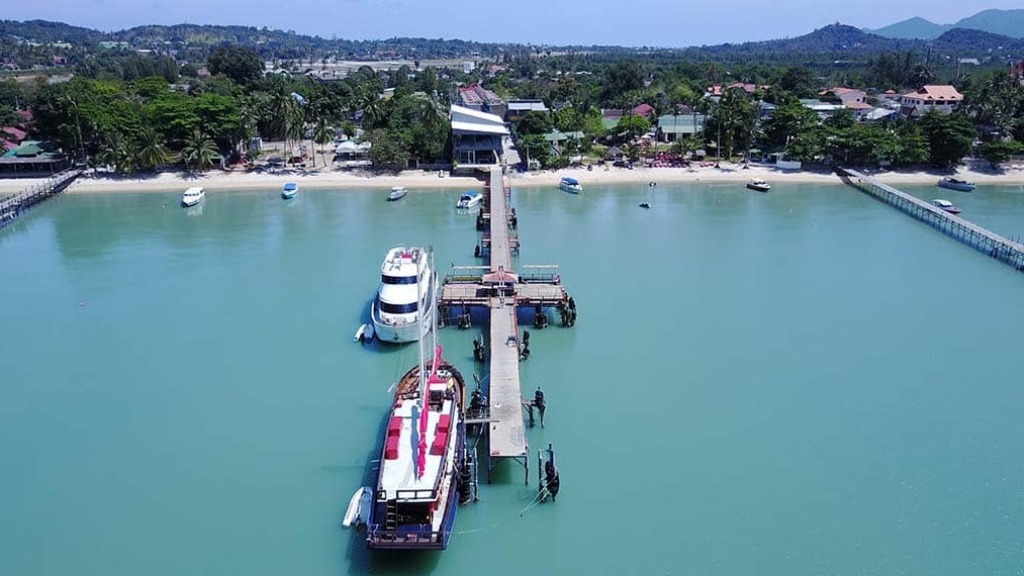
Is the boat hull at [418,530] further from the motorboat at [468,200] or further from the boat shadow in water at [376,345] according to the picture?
the motorboat at [468,200]

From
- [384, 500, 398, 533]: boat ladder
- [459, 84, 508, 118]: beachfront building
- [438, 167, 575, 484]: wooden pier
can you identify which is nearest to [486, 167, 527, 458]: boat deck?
[438, 167, 575, 484]: wooden pier

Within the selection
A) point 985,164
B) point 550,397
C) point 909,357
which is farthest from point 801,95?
point 550,397

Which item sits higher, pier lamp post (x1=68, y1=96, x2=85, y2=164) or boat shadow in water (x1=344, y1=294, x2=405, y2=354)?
pier lamp post (x1=68, y1=96, x2=85, y2=164)

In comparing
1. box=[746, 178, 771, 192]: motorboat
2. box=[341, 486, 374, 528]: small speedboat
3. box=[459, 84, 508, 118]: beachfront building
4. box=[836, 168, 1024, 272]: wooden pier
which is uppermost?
box=[459, 84, 508, 118]: beachfront building

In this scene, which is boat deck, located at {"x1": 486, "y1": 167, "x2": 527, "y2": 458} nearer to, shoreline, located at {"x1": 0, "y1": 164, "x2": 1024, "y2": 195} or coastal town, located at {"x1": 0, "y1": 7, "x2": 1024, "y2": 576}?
coastal town, located at {"x1": 0, "y1": 7, "x2": 1024, "y2": 576}

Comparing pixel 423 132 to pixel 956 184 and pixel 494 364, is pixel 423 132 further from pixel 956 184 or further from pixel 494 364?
pixel 956 184

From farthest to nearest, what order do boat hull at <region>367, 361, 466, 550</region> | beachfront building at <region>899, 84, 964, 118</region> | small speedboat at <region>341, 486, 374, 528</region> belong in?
1. beachfront building at <region>899, 84, 964, 118</region>
2. small speedboat at <region>341, 486, 374, 528</region>
3. boat hull at <region>367, 361, 466, 550</region>

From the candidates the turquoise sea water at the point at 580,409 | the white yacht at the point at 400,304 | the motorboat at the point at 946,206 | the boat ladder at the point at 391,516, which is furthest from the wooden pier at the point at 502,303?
the motorboat at the point at 946,206

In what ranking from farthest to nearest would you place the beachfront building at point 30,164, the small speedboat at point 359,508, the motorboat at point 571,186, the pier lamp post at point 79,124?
the beachfront building at point 30,164 → the pier lamp post at point 79,124 → the motorboat at point 571,186 → the small speedboat at point 359,508
